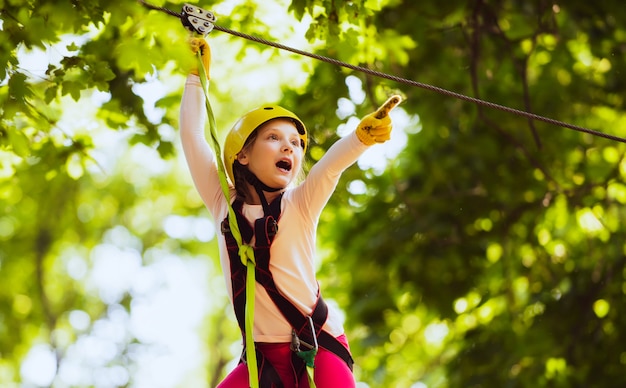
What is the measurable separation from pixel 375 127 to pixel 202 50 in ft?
2.89

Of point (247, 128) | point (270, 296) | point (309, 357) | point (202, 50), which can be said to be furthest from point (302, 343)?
point (202, 50)

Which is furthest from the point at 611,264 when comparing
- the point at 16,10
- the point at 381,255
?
the point at 16,10

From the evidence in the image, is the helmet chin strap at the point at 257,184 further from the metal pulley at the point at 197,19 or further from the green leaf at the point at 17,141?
the green leaf at the point at 17,141

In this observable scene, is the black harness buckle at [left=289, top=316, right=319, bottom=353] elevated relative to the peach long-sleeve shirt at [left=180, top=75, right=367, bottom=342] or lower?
lower

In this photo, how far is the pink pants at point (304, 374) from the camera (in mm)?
3098

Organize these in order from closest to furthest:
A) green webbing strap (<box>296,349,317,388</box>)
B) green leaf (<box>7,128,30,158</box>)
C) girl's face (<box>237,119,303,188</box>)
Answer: green webbing strap (<box>296,349,317,388</box>) < girl's face (<box>237,119,303,188</box>) < green leaf (<box>7,128,30,158</box>)

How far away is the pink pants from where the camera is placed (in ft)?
10.2

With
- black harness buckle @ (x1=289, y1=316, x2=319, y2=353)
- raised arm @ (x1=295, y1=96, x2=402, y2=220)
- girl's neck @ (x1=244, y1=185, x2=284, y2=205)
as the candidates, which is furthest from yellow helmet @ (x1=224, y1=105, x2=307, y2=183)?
black harness buckle @ (x1=289, y1=316, x2=319, y2=353)

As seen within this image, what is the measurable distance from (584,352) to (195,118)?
4.99 metres

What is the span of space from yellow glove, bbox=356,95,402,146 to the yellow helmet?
39 centimetres

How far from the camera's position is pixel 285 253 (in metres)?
3.14

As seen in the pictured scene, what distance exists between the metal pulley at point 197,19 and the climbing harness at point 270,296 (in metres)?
0.75

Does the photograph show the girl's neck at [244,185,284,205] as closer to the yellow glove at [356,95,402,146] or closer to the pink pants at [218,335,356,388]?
the yellow glove at [356,95,402,146]

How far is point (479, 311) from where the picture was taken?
8430mm
